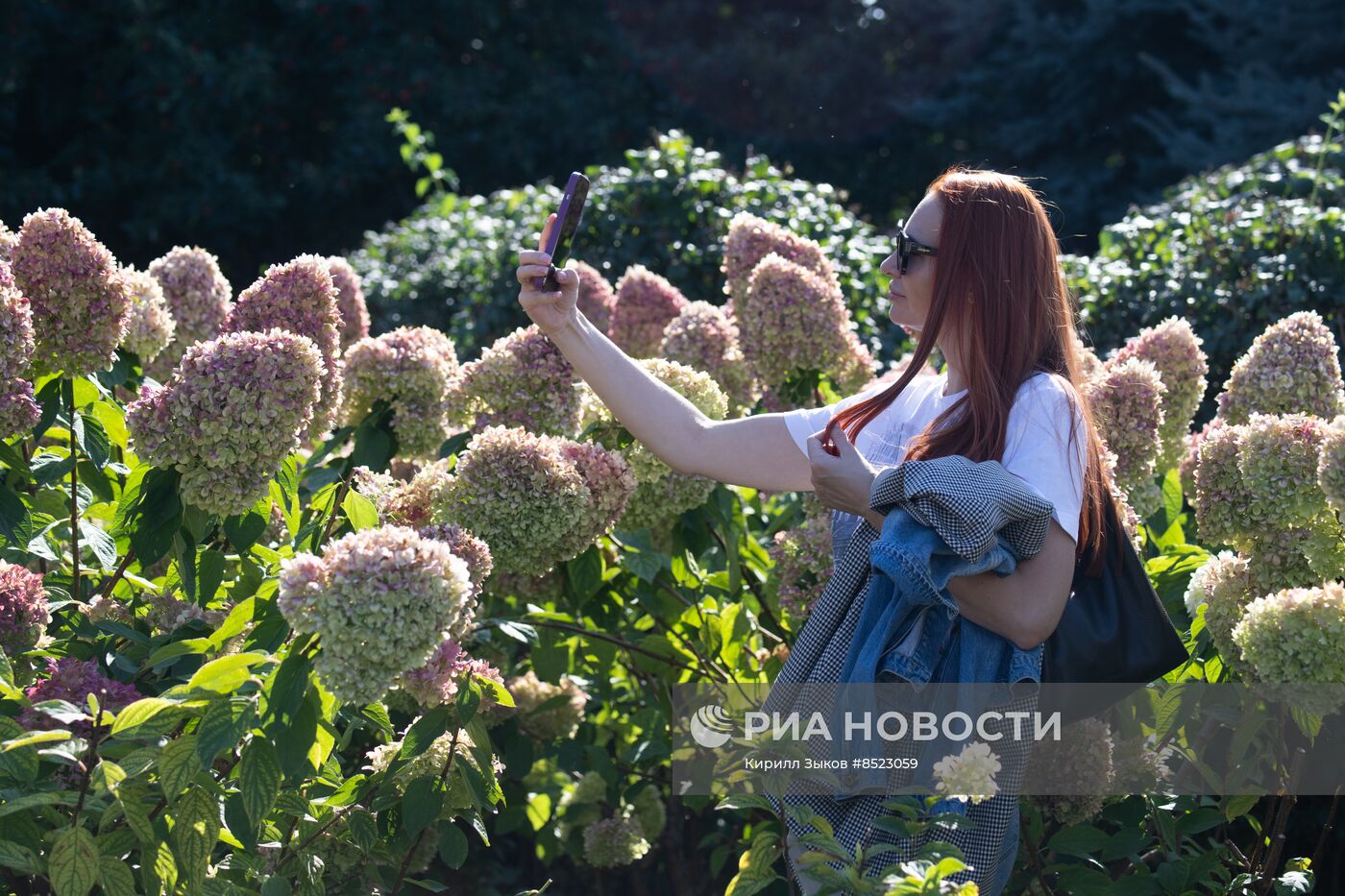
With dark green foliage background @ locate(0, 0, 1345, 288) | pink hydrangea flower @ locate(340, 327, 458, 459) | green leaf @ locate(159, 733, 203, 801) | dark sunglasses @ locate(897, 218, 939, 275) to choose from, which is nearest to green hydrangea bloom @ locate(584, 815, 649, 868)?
pink hydrangea flower @ locate(340, 327, 458, 459)

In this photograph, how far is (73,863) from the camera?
1968 millimetres

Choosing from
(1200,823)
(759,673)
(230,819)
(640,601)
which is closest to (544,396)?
(640,601)

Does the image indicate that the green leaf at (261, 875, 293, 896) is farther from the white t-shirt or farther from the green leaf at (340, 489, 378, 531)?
the white t-shirt

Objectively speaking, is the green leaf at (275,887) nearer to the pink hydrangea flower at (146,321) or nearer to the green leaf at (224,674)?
the green leaf at (224,674)

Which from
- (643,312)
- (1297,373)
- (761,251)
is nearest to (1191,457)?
(1297,373)

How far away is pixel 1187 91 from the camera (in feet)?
36.3

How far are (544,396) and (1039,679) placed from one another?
49.1 inches

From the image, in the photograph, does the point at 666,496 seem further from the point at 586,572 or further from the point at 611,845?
the point at 611,845

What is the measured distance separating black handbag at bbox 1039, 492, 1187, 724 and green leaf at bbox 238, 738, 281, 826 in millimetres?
1170

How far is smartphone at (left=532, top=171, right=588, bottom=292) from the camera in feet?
7.93

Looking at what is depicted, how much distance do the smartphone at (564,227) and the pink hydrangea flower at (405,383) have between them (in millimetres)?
573

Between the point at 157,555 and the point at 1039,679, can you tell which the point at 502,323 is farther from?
the point at 1039,679

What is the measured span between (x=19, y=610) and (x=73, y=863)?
48 centimetres

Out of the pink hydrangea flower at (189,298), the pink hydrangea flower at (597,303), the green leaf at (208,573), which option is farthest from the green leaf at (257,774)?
the pink hydrangea flower at (597,303)
